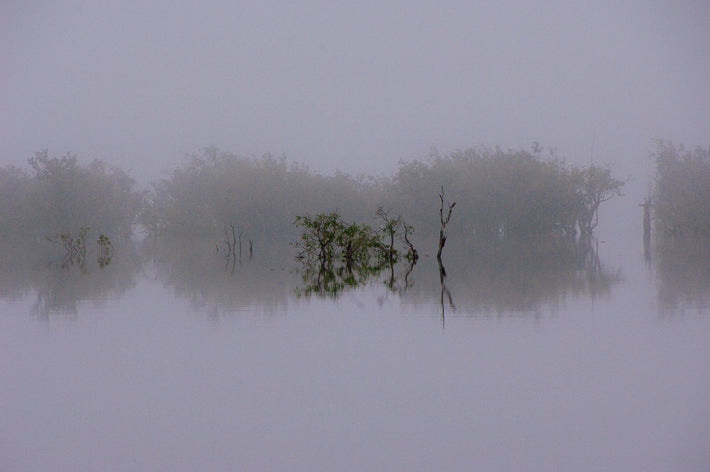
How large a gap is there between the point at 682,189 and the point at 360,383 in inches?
1757

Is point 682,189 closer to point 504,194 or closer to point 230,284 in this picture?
point 504,194

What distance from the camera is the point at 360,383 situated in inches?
224

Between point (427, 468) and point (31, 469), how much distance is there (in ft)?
6.23

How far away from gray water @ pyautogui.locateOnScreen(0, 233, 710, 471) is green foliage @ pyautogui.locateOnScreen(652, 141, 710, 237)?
36532 mm

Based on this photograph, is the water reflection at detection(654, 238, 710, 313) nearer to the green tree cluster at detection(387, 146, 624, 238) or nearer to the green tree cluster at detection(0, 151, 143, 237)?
the green tree cluster at detection(387, 146, 624, 238)

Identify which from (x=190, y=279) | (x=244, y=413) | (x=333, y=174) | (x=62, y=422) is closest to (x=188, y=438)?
(x=244, y=413)

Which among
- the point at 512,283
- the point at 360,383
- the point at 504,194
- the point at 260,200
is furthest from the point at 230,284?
the point at 260,200

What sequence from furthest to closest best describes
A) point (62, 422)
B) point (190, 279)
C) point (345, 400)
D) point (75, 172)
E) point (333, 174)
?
1. point (333, 174)
2. point (75, 172)
3. point (190, 279)
4. point (345, 400)
5. point (62, 422)

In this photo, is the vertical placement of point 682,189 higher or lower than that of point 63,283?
higher

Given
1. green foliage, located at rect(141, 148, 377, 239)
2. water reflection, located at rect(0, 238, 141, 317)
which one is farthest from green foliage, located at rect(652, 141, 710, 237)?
water reflection, located at rect(0, 238, 141, 317)

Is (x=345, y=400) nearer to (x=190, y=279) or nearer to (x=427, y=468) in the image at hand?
(x=427, y=468)

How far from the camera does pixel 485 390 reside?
213 inches

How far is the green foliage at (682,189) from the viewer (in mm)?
45025

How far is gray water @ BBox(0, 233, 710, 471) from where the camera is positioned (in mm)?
4125
